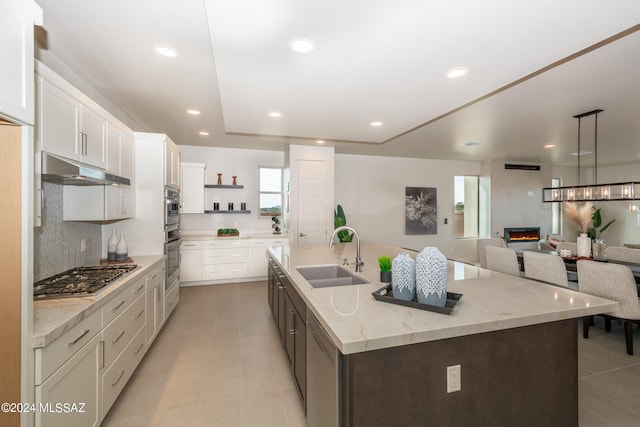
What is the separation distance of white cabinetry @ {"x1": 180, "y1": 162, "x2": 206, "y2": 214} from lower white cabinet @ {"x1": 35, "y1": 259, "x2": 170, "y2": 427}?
2.74m

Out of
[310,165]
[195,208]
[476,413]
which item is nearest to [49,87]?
[476,413]

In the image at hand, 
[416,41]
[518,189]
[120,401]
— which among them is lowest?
[120,401]

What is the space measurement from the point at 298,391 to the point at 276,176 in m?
4.53

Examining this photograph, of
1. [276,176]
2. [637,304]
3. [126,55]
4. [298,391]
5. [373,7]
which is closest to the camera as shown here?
[373,7]

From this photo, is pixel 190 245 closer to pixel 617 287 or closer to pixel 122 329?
pixel 122 329

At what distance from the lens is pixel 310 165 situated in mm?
5410

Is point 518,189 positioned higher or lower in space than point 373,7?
lower

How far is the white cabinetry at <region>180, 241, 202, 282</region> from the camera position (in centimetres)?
487

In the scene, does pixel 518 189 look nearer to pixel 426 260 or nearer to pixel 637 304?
pixel 637 304

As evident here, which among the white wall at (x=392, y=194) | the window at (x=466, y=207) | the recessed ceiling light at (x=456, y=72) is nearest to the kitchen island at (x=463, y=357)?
the recessed ceiling light at (x=456, y=72)

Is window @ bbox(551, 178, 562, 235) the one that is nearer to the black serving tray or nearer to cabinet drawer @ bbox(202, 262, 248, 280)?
cabinet drawer @ bbox(202, 262, 248, 280)

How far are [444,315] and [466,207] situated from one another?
6.96 meters

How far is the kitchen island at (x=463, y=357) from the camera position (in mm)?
1154

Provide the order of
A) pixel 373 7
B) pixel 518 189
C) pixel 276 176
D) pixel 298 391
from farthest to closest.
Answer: pixel 518 189 < pixel 276 176 < pixel 298 391 < pixel 373 7
